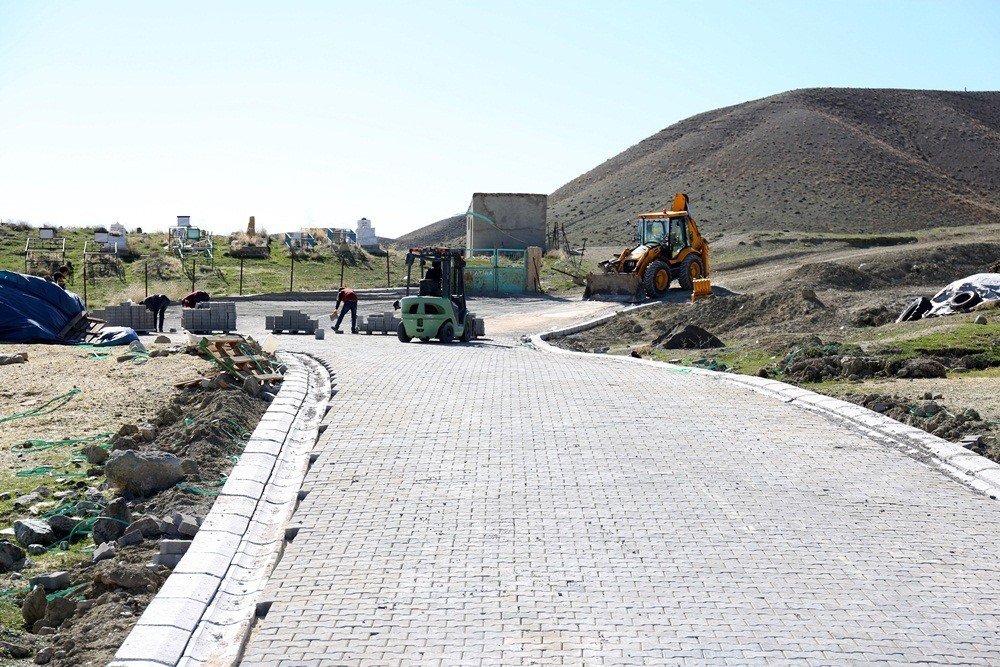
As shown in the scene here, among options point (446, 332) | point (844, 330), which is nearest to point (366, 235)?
point (446, 332)

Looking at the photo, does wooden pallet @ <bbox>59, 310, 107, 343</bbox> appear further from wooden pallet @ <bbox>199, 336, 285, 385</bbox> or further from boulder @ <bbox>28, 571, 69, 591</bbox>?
boulder @ <bbox>28, 571, 69, 591</bbox>

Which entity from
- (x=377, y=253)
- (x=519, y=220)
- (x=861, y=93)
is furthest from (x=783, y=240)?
(x=861, y=93)

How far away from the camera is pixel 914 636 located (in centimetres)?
559

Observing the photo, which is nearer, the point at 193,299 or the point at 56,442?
the point at 56,442

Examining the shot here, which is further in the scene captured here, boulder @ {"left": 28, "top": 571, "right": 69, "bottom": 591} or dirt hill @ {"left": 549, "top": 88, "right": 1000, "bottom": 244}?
dirt hill @ {"left": 549, "top": 88, "right": 1000, "bottom": 244}

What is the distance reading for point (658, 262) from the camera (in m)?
35.9

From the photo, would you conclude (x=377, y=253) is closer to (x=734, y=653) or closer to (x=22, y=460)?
(x=22, y=460)

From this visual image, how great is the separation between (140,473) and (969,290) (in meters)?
19.0

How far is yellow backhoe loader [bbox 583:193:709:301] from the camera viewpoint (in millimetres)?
35938

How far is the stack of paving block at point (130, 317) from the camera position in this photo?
27.3 metres

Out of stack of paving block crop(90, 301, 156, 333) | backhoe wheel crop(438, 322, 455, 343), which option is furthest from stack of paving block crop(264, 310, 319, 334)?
backhoe wheel crop(438, 322, 455, 343)

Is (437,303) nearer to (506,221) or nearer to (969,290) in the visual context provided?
(969,290)

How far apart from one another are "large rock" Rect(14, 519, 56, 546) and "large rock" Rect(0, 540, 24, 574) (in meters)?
0.31

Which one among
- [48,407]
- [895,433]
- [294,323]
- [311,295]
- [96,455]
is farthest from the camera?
[311,295]
